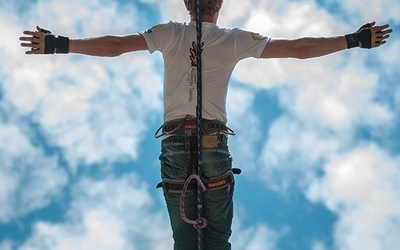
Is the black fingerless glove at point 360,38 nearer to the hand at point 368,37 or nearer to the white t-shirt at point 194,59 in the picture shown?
the hand at point 368,37

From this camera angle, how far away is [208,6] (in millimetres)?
5066

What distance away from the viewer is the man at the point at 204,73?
4770mm

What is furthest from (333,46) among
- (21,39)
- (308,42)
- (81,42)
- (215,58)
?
(21,39)

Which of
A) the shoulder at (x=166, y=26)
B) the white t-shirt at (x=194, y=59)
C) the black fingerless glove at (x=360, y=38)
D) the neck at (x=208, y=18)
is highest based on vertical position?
the neck at (x=208, y=18)

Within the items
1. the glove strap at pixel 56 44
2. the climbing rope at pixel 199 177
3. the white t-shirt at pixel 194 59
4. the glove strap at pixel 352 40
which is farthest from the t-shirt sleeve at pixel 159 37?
the glove strap at pixel 352 40

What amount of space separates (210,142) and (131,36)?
59.3 inches

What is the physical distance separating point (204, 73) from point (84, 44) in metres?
1.42

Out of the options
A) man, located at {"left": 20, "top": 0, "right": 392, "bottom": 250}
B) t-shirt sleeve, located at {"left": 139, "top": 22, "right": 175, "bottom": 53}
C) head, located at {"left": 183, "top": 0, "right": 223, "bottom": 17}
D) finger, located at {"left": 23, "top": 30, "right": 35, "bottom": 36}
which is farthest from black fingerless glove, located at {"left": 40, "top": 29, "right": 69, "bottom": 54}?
head, located at {"left": 183, "top": 0, "right": 223, "bottom": 17}

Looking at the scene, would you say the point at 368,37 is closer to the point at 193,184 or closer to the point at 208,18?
the point at 208,18

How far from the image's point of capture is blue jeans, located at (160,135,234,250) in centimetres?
475

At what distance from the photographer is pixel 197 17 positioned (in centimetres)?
485

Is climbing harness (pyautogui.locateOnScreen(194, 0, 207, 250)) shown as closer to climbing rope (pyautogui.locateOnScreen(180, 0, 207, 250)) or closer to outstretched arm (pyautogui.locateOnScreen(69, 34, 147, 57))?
climbing rope (pyautogui.locateOnScreen(180, 0, 207, 250))

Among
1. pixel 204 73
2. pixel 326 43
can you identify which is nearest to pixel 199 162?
pixel 204 73

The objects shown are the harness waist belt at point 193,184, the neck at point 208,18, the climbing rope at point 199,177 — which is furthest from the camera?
the neck at point 208,18
